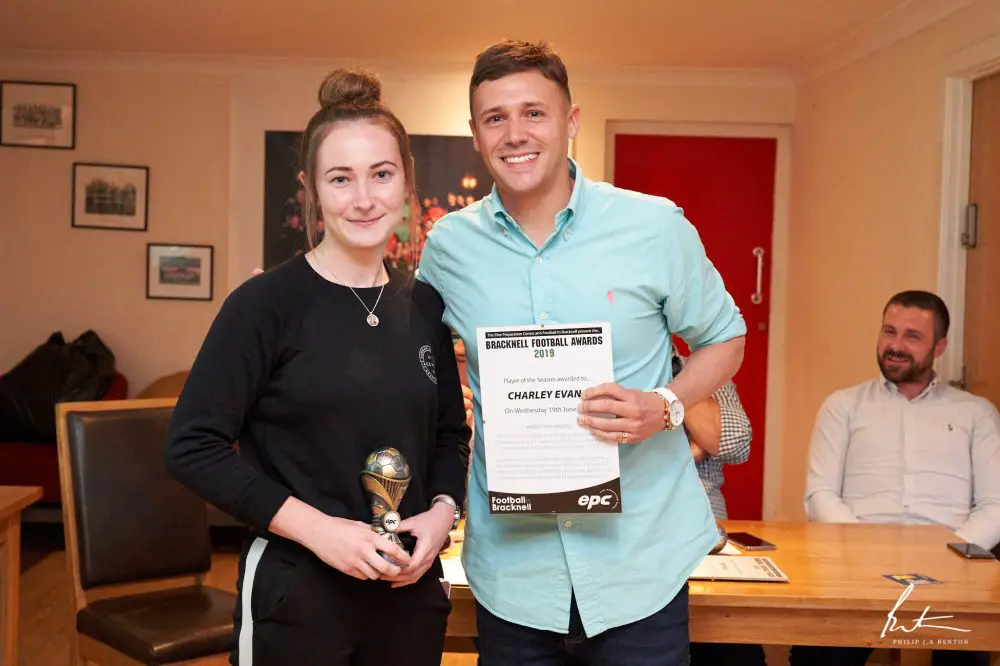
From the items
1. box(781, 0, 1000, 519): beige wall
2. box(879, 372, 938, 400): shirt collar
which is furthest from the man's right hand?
box(781, 0, 1000, 519): beige wall

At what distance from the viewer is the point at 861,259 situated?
5.13 meters

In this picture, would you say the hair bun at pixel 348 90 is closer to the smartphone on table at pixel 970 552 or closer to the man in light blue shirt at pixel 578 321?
the man in light blue shirt at pixel 578 321

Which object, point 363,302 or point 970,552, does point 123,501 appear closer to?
point 363,302

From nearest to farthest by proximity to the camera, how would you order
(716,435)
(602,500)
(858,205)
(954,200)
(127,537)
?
(602,500) < (716,435) < (127,537) < (954,200) < (858,205)

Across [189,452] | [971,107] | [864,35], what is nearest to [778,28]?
[864,35]

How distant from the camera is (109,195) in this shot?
6.41 metres

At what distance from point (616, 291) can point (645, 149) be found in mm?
4964

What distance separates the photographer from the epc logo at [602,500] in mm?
1579

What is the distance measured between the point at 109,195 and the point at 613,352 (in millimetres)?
5549

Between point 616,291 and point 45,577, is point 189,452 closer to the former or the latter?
point 616,291

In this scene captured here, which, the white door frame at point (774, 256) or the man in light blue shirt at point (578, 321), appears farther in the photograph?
the white door frame at point (774, 256)

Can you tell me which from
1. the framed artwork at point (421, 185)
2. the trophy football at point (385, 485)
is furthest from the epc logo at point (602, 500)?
the framed artwork at point (421, 185)

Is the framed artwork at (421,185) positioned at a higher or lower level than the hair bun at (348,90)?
higher

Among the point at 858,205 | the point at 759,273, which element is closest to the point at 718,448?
the point at 858,205
